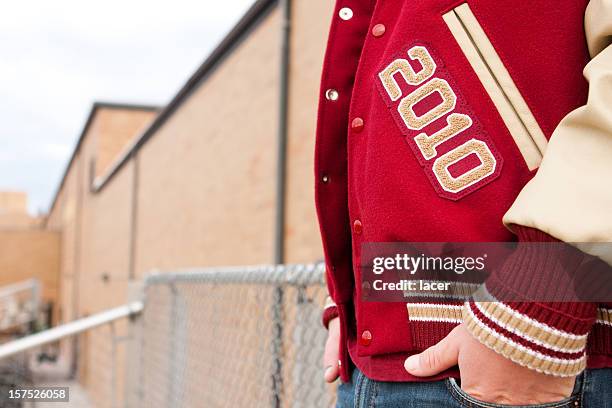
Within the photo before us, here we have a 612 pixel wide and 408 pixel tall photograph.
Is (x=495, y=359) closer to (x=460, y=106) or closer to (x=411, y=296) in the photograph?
(x=411, y=296)

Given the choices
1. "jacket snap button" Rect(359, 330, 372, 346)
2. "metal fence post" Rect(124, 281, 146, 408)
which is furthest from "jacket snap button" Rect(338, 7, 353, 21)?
"metal fence post" Rect(124, 281, 146, 408)

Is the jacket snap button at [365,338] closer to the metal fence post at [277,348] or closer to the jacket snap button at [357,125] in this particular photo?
the jacket snap button at [357,125]

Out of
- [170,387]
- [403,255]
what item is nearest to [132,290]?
[170,387]

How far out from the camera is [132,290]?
3984 millimetres

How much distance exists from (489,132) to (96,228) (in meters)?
19.3

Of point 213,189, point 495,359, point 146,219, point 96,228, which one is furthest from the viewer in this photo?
point 96,228

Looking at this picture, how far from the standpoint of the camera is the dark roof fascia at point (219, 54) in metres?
6.00

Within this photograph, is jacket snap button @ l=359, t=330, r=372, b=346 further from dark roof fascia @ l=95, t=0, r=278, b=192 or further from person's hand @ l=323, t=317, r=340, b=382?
dark roof fascia @ l=95, t=0, r=278, b=192

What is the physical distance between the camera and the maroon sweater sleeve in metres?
0.85

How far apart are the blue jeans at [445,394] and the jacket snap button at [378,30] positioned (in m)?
0.57

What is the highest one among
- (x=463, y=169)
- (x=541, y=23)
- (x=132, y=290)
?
(x=541, y=23)

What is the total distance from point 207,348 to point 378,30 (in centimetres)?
255

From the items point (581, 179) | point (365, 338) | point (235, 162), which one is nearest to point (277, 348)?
point (365, 338)

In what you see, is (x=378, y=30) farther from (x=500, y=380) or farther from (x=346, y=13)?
(x=500, y=380)
